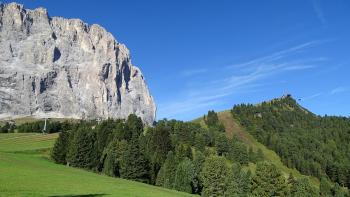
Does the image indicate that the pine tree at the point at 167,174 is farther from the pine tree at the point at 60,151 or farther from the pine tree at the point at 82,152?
the pine tree at the point at 60,151

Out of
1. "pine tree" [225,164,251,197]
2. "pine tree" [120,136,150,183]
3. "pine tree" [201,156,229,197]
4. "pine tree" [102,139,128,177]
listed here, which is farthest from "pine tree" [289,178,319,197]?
"pine tree" [102,139,128,177]

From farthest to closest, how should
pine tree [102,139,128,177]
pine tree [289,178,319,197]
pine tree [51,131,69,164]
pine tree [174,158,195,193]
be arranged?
pine tree [289,178,319,197] < pine tree [51,131,69,164] < pine tree [102,139,128,177] < pine tree [174,158,195,193]

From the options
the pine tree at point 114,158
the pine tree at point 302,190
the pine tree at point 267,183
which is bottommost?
the pine tree at point 302,190

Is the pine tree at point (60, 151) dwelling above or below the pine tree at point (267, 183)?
above

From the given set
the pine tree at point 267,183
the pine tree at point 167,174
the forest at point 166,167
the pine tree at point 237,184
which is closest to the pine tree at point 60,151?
the forest at point 166,167

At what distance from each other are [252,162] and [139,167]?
100 meters

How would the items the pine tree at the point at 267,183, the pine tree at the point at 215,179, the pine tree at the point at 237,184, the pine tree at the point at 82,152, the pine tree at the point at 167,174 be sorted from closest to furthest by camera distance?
the pine tree at the point at 267,183
the pine tree at the point at 237,184
the pine tree at the point at 215,179
the pine tree at the point at 167,174
the pine tree at the point at 82,152

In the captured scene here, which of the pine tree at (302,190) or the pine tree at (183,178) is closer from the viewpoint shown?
the pine tree at (183,178)

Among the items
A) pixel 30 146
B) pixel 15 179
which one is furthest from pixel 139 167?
pixel 15 179

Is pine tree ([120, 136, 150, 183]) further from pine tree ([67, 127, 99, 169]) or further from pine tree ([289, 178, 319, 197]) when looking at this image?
pine tree ([289, 178, 319, 197])

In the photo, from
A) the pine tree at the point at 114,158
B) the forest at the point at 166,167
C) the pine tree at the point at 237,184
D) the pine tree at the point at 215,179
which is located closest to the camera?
the forest at the point at 166,167

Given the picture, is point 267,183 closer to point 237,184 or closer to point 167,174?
point 237,184

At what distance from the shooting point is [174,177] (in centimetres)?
10969

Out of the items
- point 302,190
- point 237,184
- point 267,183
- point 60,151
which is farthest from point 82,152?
point 302,190
